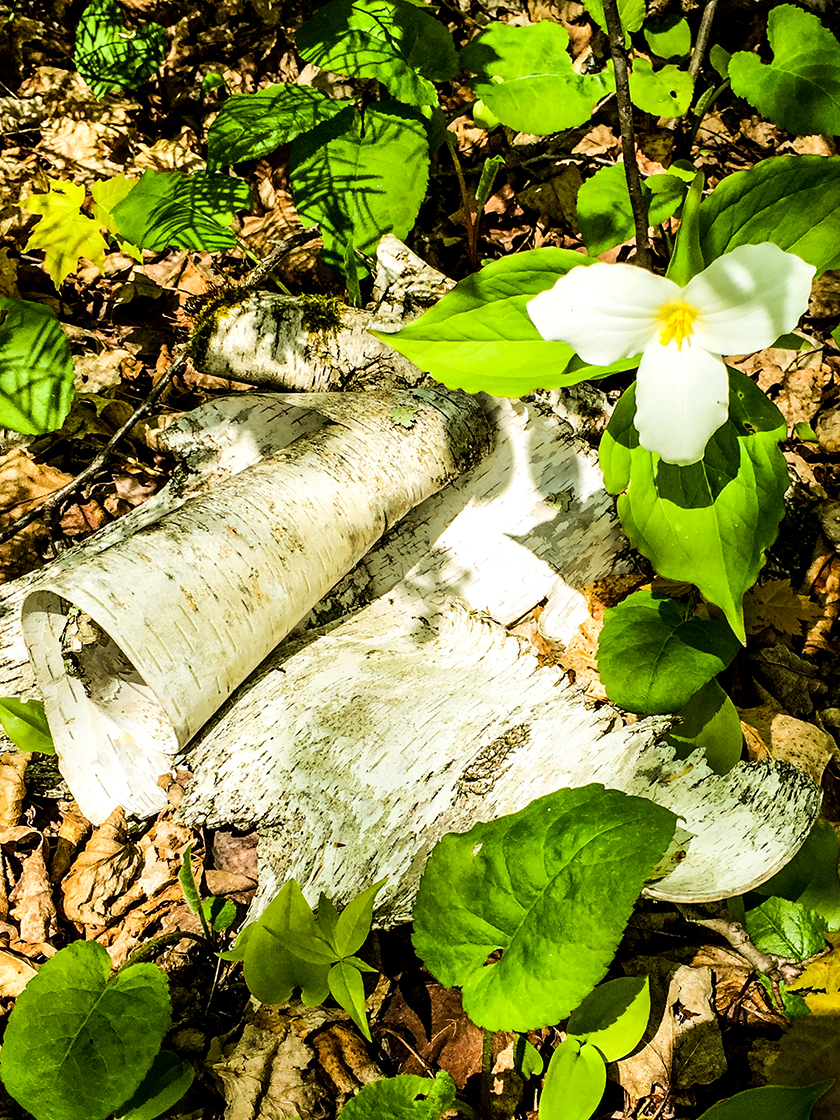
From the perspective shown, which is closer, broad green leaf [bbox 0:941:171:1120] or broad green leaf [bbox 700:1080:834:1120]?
broad green leaf [bbox 700:1080:834:1120]

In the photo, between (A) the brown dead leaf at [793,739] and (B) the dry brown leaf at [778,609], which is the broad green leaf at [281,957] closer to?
(A) the brown dead leaf at [793,739]

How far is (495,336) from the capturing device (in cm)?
133

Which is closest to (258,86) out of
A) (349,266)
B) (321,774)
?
(349,266)

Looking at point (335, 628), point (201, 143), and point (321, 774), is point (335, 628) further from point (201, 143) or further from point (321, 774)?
point (201, 143)

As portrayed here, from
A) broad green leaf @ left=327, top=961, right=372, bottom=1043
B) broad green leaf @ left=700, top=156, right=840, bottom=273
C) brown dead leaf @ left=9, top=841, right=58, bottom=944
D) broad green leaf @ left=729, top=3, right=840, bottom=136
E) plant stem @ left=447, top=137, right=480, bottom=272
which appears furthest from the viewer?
plant stem @ left=447, top=137, right=480, bottom=272

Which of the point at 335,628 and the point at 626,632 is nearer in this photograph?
the point at 626,632

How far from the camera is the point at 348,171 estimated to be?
7.41ft

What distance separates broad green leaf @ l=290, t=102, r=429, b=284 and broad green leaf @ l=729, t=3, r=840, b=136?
3.36 ft

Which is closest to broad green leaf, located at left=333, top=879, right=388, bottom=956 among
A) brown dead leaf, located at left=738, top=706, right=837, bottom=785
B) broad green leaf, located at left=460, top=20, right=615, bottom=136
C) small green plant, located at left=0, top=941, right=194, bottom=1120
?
small green plant, located at left=0, top=941, right=194, bottom=1120

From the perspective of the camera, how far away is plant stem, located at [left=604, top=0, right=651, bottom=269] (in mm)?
1274

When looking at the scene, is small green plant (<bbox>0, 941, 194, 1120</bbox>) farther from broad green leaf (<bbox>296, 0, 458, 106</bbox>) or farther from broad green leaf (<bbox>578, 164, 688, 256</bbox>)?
broad green leaf (<bbox>296, 0, 458, 106</bbox>)

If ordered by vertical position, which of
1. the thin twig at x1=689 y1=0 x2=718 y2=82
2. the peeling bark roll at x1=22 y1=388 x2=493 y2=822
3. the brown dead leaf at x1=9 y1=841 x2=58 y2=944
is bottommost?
the brown dead leaf at x1=9 y1=841 x2=58 y2=944

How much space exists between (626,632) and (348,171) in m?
1.72

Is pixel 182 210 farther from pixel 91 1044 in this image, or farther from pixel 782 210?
pixel 91 1044
